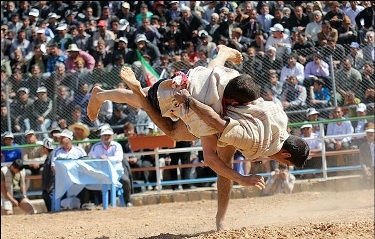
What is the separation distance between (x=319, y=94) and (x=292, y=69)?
61 centimetres

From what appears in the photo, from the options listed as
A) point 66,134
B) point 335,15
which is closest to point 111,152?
point 66,134

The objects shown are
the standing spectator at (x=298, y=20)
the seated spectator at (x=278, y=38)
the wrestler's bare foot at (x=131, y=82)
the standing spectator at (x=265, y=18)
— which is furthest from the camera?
the standing spectator at (x=265, y=18)

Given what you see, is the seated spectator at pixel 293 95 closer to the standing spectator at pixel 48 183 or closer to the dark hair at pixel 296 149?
the standing spectator at pixel 48 183

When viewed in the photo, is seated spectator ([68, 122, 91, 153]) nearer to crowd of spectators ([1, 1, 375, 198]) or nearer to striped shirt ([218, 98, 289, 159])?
crowd of spectators ([1, 1, 375, 198])

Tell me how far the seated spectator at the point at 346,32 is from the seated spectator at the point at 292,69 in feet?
3.43

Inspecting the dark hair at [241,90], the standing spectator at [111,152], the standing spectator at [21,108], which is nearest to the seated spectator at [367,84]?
the standing spectator at [111,152]

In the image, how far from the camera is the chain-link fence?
14.0 metres

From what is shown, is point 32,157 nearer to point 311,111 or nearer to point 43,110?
point 43,110

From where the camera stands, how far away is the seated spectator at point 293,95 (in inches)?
557

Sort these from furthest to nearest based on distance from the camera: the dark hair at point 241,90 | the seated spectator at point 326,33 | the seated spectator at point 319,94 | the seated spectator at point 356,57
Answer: the seated spectator at point 326,33 → the seated spectator at point 319,94 → the seated spectator at point 356,57 → the dark hair at point 241,90

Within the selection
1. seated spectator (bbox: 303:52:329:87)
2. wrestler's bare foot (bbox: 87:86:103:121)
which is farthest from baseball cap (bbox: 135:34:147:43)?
wrestler's bare foot (bbox: 87:86:103:121)

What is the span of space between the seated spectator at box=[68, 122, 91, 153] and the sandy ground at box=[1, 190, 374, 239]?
5.12 feet

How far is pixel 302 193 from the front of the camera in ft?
44.3

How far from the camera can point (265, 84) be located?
46.9 feet
